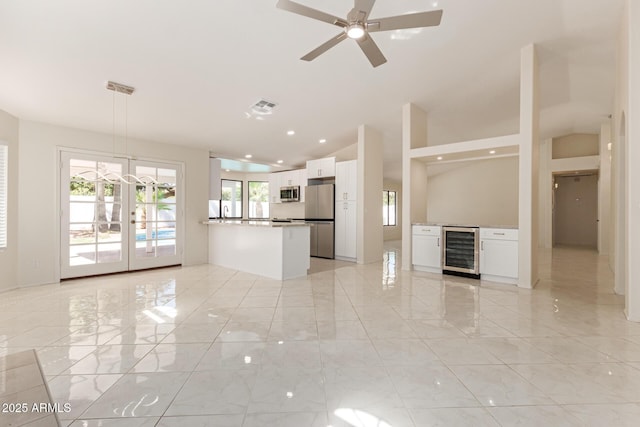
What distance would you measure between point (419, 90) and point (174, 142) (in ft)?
15.3

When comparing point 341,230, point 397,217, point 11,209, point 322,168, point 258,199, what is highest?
point 322,168

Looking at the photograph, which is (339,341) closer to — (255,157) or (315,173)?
(315,173)

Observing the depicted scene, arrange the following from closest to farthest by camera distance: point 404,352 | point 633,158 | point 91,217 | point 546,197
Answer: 1. point 404,352
2. point 633,158
3. point 91,217
4. point 546,197

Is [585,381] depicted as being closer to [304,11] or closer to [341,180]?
[304,11]

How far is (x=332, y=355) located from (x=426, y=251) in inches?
142

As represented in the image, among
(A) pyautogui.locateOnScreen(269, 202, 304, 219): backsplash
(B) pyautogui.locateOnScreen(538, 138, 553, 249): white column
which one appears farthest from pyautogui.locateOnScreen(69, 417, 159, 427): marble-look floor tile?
(B) pyautogui.locateOnScreen(538, 138, 553, 249): white column

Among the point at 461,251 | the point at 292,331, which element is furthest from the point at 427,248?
the point at 292,331

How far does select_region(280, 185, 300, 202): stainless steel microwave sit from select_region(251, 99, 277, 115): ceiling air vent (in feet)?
9.97

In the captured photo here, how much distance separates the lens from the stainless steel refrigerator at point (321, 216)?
6734 mm

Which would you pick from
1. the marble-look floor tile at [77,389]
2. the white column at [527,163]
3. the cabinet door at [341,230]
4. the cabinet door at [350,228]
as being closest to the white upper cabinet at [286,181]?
the cabinet door at [341,230]

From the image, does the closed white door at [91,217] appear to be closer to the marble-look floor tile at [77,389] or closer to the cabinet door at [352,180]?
the marble-look floor tile at [77,389]

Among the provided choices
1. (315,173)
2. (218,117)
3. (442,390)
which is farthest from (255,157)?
(442,390)

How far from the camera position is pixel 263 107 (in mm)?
4590

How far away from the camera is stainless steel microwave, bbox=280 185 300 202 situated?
300 inches
